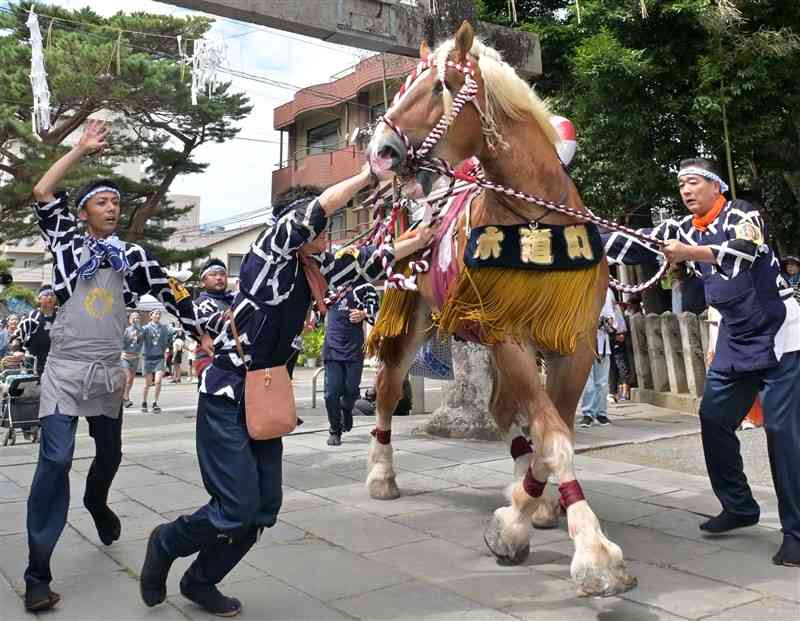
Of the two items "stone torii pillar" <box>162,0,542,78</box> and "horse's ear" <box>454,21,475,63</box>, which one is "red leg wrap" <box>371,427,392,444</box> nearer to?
"horse's ear" <box>454,21,475,63</box>

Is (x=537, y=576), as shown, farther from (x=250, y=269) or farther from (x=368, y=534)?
(x=250, y=269)

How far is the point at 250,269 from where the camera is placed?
2.79 meters

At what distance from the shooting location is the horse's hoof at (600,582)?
2.70 meters

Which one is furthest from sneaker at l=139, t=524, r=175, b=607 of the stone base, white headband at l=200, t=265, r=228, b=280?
the stone base

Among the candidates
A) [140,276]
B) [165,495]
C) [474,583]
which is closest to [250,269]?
[140,276]

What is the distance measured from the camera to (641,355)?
34.2 ft

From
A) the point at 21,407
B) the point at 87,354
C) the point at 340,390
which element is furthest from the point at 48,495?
the point at 21,407

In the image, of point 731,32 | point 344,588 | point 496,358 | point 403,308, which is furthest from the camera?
point 731,32

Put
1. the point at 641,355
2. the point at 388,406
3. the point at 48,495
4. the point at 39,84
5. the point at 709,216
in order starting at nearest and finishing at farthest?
Result: the point at 48,495 → the point at 709,216 → the point at 388,406 → the point at 39,84 → the point at 641,355

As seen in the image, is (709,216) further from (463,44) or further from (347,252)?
(347,252)

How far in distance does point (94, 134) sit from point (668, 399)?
26.5 feet

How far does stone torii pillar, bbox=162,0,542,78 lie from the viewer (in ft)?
18.4

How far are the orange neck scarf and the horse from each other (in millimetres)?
544

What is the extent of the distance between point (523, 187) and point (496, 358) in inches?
30.9
